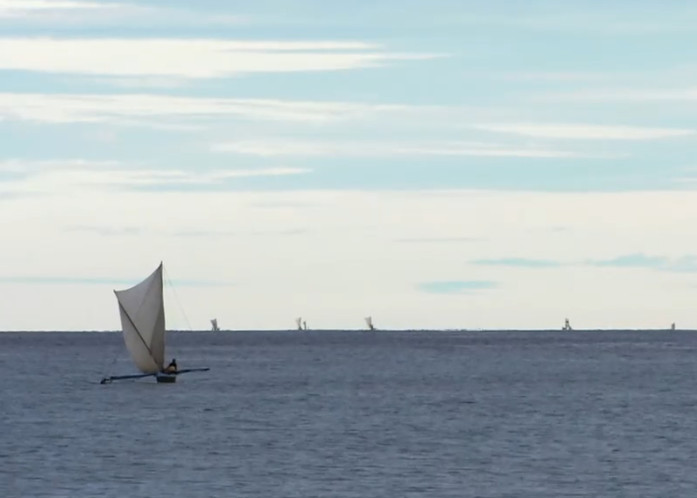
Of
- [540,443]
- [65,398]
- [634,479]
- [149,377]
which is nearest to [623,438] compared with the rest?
[540,443]

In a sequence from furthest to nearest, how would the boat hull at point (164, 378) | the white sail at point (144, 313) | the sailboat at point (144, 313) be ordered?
the boat hull at point (164, 378)
the sailboat at point (144, 313)
the white sail at point (144, 313)

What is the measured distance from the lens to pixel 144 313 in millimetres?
139500

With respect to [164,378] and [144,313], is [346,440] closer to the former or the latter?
[144,313]

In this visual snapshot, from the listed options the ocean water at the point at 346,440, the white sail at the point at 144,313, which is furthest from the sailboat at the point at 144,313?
the ocean water at the point at 346,440

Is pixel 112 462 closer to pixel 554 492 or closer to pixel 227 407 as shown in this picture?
pixel 554 492

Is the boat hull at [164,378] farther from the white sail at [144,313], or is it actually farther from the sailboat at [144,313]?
the white sail at [144,313]

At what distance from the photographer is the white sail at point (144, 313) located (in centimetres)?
13912

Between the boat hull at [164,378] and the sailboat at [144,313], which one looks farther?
the boat hull at [164,378]

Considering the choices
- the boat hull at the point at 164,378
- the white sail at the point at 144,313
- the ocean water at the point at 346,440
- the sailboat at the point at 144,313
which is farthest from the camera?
the boat hull at the point at 164,378

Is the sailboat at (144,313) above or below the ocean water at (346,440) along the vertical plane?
above

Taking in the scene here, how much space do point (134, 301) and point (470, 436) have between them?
5342 cm

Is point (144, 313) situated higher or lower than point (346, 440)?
higher

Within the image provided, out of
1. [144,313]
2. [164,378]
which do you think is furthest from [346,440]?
[164,378]

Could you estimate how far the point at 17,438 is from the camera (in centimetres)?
9294
